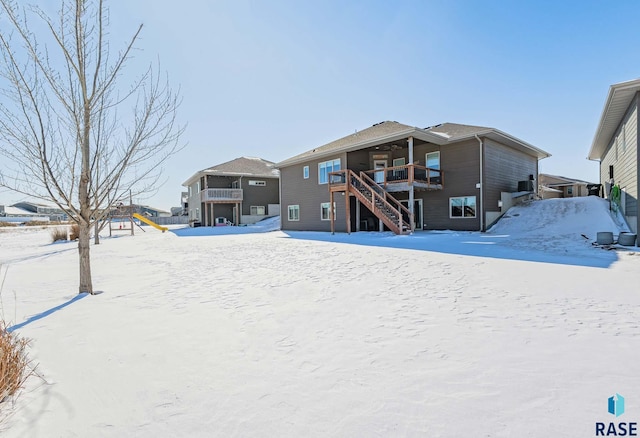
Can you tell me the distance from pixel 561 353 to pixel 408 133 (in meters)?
13.5

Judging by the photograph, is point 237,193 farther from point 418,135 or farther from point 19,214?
point 19,214

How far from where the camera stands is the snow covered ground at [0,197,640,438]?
7.66 ft

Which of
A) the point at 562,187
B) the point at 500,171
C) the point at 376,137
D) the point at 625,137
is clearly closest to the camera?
the point at 625,137

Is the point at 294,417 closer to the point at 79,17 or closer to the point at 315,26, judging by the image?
the point at 79,17

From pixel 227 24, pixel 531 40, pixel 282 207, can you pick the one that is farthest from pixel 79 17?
pixel 282 207

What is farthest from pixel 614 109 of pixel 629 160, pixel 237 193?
pixel 237 193

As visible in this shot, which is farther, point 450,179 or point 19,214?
point 19,214

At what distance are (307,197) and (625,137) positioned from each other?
52.6 feet

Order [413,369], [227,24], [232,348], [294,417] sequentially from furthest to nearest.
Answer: [227,24] < [232,348] < [413,369] < [294,417]

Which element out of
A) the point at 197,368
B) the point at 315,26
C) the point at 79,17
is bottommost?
the point at 197,368

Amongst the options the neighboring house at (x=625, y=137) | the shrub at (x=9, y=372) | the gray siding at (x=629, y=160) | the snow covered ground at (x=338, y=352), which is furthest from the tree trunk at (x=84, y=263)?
the gray siding at (x=629, y=160)

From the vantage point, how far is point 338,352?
3.48 meters

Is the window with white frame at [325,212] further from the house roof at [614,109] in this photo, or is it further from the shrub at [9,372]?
the shrub at [9,372]

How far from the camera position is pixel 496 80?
14438 mm
